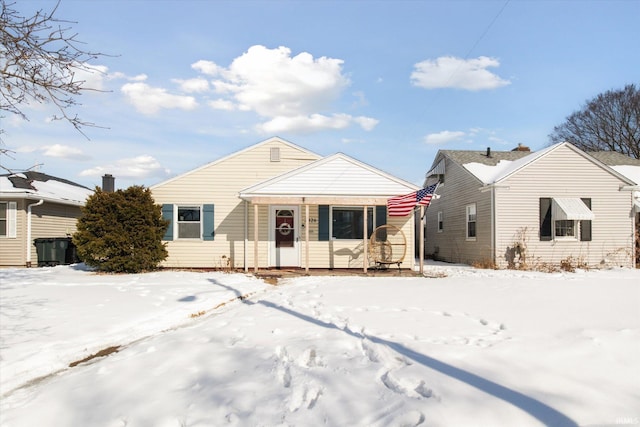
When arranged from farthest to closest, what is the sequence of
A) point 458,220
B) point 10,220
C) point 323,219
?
point 458,220
point 10,220
point 323,219

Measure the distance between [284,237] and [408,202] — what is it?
13.9 ft

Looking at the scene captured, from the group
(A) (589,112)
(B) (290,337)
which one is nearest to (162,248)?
(B) (290,337)

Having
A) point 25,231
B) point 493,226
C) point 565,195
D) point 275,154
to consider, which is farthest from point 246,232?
point 565,195

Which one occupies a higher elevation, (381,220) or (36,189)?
(36,189)

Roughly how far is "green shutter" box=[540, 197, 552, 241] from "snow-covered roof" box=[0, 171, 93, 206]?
16.1 meters

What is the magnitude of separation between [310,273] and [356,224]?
7.74ft

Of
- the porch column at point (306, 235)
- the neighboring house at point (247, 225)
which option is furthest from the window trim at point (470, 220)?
the porch column at point (306, 235)

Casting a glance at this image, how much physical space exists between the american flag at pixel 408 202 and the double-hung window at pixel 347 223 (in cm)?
151

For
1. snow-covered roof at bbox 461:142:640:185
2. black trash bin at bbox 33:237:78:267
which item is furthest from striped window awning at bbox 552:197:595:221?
black trash bin at bbox 33:237:78:267

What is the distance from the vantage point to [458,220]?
17.8m

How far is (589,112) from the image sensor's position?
116 feet

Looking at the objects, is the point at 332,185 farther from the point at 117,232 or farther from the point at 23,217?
the point at 23,217

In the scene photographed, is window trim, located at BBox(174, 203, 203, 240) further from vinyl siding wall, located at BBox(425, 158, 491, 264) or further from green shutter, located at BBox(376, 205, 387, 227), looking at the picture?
vinyl siding wall, located at BBox(425, 158, 491, 264)

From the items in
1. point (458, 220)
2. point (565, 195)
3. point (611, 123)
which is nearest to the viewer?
point (565, 195)
